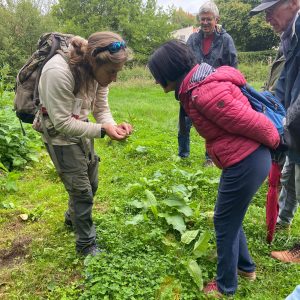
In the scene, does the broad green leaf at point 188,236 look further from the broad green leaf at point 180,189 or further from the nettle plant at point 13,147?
the nettle plant at point 13,147

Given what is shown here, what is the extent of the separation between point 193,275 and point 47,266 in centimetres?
122

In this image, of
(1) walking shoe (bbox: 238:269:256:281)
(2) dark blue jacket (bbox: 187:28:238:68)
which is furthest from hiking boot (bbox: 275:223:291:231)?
(2) dark blue jacket (bbox: 187:28:238:68)

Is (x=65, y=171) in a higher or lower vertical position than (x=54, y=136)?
lower

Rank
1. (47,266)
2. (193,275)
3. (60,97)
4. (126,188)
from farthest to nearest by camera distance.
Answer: (126,188) < (47,266) < (193,275) < (60,97)

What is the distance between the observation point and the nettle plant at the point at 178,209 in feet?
10.2

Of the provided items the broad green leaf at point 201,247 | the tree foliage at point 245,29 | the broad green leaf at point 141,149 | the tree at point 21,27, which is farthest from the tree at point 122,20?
the broad green leaf at point 201,247

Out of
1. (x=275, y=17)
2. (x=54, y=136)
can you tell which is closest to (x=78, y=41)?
(x=54, y=136)

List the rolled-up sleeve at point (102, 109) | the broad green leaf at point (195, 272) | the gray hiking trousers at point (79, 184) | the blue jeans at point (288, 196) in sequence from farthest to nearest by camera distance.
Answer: the blue jeans at point (288, 196) < the rolled-up sleeve at point (102, 109) < the gray hiking trousers at point (79, 184) < the broad green leaf at point (195, 272)

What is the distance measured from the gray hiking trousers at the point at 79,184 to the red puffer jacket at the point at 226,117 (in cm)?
107

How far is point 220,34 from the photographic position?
5145 mm

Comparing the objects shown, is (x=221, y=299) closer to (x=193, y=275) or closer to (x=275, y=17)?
(x=193, y=275)

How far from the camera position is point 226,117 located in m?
2.14

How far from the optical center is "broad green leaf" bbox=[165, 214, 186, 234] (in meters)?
3.50

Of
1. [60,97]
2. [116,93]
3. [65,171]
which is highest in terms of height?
[60,97]
